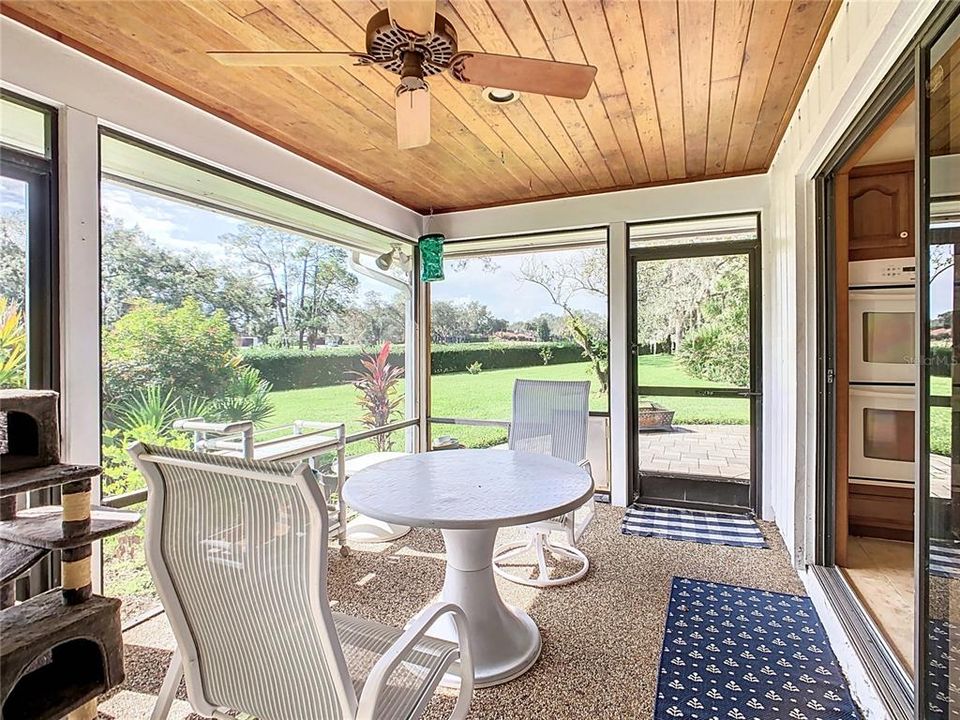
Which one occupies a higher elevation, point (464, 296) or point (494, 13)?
point (494, 13)

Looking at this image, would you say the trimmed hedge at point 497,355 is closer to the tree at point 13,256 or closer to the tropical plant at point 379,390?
the tropical plant at point 379,390

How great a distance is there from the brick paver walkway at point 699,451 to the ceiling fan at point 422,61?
2.90m

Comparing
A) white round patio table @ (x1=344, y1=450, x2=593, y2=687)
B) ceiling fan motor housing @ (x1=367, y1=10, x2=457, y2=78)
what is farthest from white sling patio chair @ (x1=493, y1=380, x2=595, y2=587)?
ceiling fan motor housing @ (x1=367, y1=10, x2=457, y2=78)

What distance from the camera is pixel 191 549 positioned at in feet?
3.63

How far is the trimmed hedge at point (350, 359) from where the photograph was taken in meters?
3.08

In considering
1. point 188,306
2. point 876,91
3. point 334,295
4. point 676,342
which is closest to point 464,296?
point 334,295

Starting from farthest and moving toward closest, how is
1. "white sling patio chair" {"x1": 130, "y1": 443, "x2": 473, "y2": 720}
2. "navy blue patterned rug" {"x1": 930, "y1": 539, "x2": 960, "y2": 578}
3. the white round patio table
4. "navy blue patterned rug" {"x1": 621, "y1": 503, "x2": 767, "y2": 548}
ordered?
1. "navy blue patterned rug" {"x1": 621, "y1": 503, "x2": 767, "y2": 548}
2. the white round patio table
3. "navy blue patterned rug" {"x1": 930, "y1": 539, "x2": 960, "y2": 578}
4. "white sling patio chair" {"x1": 130, "y1": 443, "x2": 473, "y2": 720}

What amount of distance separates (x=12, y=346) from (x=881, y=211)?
4.12 meters

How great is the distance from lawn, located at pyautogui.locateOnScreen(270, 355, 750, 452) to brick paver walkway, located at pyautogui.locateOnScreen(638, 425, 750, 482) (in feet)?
0.25

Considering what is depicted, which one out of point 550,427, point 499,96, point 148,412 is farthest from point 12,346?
point 550,427

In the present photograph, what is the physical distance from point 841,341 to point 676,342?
1510 mm

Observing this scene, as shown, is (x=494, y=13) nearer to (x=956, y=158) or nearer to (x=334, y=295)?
(x=956, y=158)

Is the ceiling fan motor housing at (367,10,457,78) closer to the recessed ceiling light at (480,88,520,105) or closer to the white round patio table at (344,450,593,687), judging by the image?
the recessed ceiling light at (480,88,520,105)

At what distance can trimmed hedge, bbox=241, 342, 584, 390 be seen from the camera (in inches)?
121
